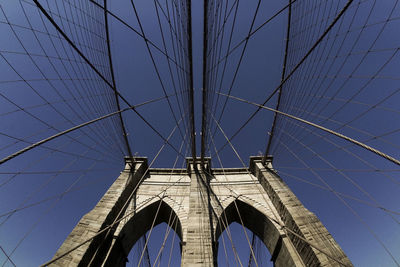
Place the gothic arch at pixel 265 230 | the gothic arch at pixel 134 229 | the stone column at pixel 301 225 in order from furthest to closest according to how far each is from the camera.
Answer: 1. the gothic arch at pixel 134 229
2. the gothic arch at pixel 265 230
3. the stone column at pixel 301 225

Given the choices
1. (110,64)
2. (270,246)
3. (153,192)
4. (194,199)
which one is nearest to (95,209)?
(153,192)

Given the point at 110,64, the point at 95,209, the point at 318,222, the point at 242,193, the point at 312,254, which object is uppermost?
the point at 110,64

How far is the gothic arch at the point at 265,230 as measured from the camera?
6.02 meters

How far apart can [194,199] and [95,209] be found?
3.85 m

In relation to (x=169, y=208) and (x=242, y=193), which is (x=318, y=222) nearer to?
(x=242, y=193)

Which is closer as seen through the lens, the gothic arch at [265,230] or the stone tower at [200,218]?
the stone tower at [200,218]

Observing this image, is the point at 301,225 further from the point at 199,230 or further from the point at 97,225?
the point at 97,225

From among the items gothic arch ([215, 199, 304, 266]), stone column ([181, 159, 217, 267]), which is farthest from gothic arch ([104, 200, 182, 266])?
gothic arch ([215, 199, 304, 266])

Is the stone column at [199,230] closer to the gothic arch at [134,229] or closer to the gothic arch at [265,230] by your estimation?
the gothic arch at [265,230]

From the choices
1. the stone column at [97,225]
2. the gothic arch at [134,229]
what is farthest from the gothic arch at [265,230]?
the stone column at [97,225]

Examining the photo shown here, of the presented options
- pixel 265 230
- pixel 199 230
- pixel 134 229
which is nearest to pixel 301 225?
pixel 265 230

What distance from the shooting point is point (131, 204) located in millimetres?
7926

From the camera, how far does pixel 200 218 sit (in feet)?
20.7

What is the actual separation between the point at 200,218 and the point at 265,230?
328 cm
